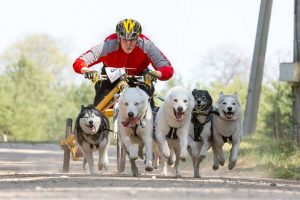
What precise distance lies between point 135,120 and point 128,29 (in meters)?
1.51

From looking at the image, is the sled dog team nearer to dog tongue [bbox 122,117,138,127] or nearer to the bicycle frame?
dog tongue [bbox 122,117,138,127]

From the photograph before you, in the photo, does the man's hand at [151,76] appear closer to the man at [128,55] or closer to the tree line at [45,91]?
the man at [128,55]

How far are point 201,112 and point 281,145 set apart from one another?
18.3 ft

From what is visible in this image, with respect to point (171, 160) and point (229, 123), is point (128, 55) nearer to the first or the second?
point (171, 160)

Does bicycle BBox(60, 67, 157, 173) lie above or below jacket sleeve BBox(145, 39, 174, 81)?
below

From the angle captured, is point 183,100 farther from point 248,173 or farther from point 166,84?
point 166,84

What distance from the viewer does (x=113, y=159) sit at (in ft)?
80.4

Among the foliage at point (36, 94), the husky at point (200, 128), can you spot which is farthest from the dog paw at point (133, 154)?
the foliage at point (36, 94)

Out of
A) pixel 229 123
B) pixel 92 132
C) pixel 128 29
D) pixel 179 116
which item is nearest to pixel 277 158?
pixel 229 123

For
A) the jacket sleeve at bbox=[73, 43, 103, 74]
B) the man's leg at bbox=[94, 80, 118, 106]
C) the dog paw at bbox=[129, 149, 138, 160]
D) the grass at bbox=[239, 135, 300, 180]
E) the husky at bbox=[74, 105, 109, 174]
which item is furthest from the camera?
the grass at bbox=[239, 135, 300, 180]

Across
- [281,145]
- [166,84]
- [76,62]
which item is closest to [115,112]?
[76,62]

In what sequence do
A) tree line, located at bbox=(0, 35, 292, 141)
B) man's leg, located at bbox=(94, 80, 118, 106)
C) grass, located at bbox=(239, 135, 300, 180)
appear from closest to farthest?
man's leg, located at bbox=(94, 80, 118, 106), grass, located at bbox=(239, 135, 300, 180), tree line, located at bbox=(0, 35, 292, 141)

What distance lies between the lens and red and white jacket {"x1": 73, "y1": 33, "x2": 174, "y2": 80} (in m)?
15.2

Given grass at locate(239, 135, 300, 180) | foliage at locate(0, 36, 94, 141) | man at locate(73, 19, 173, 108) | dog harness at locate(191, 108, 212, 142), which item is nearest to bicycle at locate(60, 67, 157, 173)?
man at locate(73, 19, 173, 108)
